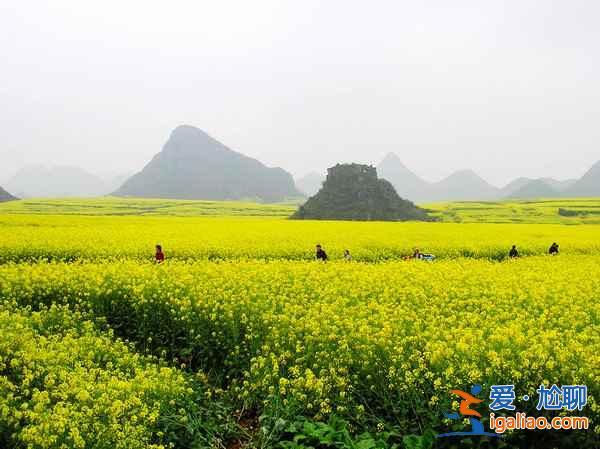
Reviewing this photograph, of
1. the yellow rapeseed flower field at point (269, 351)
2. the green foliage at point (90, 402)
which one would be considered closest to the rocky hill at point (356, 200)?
the yellow rapeseed flower field at point (269, 351)

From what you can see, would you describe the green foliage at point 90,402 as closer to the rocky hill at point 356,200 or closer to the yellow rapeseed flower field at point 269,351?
the yellow rapeseed flower field at point 269,351

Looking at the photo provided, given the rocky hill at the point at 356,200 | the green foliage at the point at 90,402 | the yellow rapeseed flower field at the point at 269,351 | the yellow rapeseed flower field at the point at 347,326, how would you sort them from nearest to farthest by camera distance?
1. the green foliage at the point at 90,402
2. the yellow rapeseed flower field at the point at 269,351
3. the yellow rapeseed flower field at the point at 347,326
4. the rocky hill at the point at 356,200

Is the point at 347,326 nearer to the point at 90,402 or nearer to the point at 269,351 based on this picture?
the point at 269,351

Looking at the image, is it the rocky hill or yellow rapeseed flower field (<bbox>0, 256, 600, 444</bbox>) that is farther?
the rocky hill

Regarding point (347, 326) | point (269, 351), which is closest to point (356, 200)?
point (347, 326)

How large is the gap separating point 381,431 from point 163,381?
3.49 metres

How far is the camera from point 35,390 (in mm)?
5898

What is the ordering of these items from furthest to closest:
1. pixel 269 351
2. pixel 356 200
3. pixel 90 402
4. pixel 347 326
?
1. pixel 356 200
2. pixel 347 326
3. pixel 269 351
4. pixel 90 402

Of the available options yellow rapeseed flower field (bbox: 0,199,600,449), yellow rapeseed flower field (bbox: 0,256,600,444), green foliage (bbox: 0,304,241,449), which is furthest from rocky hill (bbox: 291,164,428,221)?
green foliage (bbox: 0,304,241,449)

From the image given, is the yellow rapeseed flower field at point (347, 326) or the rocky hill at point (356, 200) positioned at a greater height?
the rocky hill at point (356, 200)

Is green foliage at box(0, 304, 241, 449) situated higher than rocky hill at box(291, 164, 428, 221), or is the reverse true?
rocky hill at box(291, 164, 428, 221)

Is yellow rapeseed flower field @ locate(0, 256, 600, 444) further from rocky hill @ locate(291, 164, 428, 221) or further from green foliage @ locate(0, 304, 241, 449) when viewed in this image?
rocky hill @ locate(291, 164, 428, 221)

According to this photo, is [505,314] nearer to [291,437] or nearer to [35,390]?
[291,437]

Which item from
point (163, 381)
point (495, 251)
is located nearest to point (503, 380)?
point (163, 381)
